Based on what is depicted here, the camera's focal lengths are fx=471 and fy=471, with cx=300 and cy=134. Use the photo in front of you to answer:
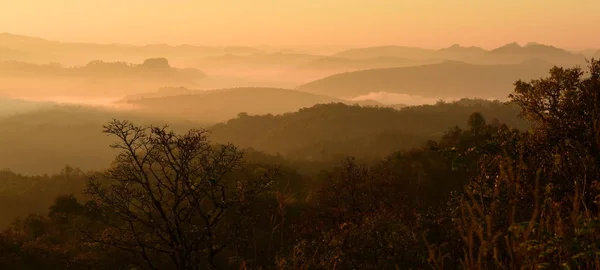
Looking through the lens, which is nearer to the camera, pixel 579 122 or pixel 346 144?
pixel 579 122

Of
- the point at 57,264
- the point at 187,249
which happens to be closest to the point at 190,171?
the point at 187,249

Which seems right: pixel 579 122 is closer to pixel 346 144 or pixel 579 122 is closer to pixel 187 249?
pixel 187 249

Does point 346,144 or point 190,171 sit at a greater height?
point 190,171

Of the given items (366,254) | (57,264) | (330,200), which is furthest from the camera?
(57,264)

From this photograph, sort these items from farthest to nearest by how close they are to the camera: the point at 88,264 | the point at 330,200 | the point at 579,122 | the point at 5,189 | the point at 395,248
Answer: the point at 5,189, the point at 88,264, the point at 330,200, the point at 395,248, the point at 579,122

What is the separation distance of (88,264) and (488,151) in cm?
3245

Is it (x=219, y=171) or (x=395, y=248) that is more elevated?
(x=219, y=171)

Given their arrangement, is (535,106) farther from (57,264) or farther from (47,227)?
(47,227)

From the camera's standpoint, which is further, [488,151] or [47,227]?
[47,227]

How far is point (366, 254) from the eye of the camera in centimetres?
1622

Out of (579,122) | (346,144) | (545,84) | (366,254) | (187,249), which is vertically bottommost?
(346,144)

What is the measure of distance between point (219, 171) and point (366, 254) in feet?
19.1

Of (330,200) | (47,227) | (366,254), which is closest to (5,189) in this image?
(47,227)

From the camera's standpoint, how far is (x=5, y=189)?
10544cm
